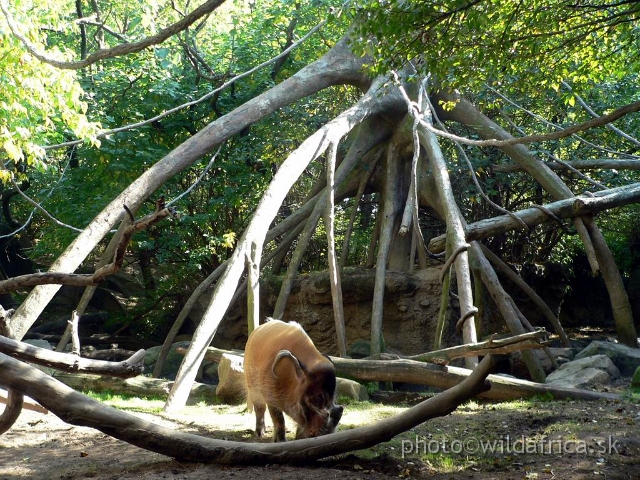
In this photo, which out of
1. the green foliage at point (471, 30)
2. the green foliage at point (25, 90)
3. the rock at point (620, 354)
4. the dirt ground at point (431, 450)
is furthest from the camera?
the rock at point (620, 354)

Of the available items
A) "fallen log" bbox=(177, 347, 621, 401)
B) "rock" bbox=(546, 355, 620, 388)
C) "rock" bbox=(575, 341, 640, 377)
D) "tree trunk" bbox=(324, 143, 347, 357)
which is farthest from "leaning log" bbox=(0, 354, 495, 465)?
"rock" bbox=(575, 341, 640, 377)

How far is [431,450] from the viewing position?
4.93 meters

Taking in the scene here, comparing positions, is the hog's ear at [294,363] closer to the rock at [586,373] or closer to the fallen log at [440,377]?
the fallen log at [440,377]

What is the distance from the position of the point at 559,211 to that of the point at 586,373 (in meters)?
2.49

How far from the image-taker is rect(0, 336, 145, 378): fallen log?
344 cm

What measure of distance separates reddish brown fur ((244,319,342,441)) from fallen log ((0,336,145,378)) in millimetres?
1781

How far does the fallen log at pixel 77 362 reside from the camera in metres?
3.44

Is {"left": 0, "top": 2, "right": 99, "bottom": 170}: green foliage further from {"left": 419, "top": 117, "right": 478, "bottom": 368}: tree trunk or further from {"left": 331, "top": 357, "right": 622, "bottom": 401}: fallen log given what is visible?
{"left": 419, "top": 117, "right": 478, "bottom": 368}: tree trunk

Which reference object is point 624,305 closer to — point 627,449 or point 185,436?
point 627,449

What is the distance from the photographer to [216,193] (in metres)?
13.5

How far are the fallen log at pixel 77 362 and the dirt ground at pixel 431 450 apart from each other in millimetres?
910

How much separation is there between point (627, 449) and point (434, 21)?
Result: 3569mm

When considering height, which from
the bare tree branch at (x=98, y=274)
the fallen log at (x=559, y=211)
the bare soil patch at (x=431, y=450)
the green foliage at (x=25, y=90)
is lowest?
the bare soil patch at (x=431, y=450)

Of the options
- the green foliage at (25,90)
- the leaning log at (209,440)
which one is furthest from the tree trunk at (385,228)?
the leaning log at (209,440)
